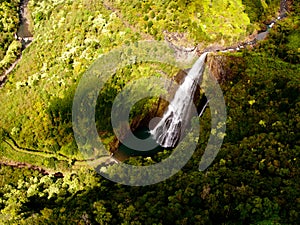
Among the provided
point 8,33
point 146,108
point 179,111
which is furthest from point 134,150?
point 8,33

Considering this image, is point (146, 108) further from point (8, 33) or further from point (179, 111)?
point (8, 33)

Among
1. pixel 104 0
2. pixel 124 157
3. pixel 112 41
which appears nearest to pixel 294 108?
pixel 124 157

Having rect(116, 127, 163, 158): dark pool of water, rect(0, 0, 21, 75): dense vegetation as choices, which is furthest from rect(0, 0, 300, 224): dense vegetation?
rect(0, 0, 21, 75): dense vegetation

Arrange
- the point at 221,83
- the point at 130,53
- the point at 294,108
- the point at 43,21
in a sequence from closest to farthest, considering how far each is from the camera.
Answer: the point at 294,108 → the point at 221,83 → the point at 130,53 → the point at 43,21

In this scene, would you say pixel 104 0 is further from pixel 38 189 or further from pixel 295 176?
pixel 295 176

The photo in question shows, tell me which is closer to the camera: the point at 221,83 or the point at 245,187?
the point at 245,187

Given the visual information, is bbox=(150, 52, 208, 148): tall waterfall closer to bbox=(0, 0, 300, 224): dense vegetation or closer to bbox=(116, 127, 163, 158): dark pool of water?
bbox=(116, 127, 163, 158): dark pool of water
